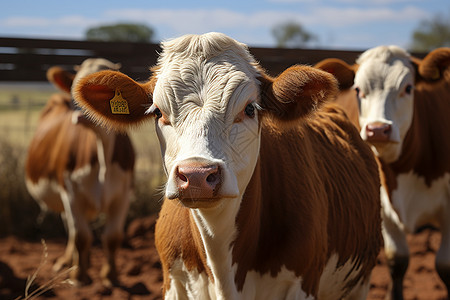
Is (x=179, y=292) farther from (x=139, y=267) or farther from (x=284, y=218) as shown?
(x=139, y=267)

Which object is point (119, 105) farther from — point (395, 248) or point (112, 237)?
point (112, 237)

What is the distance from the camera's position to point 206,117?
2562 millimetres

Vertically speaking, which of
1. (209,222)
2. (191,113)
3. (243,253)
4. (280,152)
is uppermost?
(191,113)

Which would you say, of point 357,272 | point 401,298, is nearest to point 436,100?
point 401,298

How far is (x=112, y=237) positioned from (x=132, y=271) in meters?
0.46

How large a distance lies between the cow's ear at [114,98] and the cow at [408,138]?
99.9 inches

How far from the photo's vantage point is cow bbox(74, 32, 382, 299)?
255cm

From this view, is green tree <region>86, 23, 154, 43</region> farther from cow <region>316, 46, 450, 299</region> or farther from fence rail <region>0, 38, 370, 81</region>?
cow <region>316, 46, 450, 299</region>

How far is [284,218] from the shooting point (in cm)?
301

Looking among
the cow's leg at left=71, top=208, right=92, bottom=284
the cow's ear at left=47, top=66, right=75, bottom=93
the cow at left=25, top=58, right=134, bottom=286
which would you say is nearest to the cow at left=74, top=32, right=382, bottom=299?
the cow at left=25, top=58, right=134, bottom=286

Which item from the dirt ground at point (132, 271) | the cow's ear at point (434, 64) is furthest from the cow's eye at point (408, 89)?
the dirt ground at point (132, 271)

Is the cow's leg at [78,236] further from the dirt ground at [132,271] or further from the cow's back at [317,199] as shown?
the cow's back at [317,199]

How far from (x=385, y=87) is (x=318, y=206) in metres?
2.25

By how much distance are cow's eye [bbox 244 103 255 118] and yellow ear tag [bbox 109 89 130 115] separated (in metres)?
0.63
